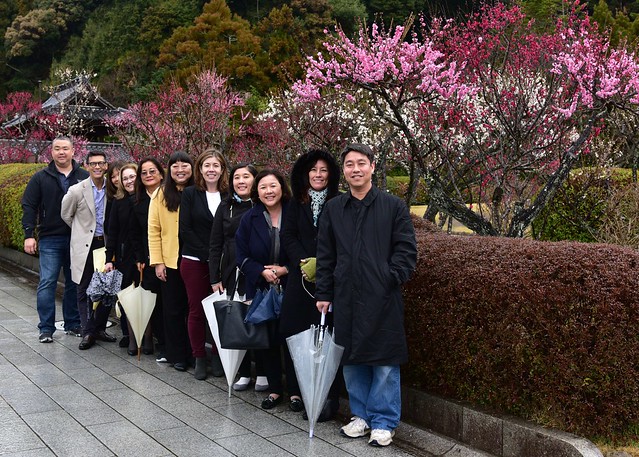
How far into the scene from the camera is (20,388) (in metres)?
5.44

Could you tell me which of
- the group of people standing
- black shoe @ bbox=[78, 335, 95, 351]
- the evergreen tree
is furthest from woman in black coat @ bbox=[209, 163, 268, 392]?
the evergreen tree

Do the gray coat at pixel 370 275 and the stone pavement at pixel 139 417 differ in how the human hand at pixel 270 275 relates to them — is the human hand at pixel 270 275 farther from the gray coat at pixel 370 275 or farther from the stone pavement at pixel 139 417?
the stone pavement at pixel 139 417

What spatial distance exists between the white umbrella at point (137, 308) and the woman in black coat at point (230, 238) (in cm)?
113

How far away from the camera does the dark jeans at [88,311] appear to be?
698 centimetres

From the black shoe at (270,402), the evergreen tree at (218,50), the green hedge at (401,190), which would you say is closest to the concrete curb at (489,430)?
the black shoe at (270,402)

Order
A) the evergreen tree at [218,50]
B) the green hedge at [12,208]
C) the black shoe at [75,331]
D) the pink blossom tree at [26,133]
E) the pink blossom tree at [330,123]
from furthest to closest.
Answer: the pink blossom tree at [26,133]
the evergreen tree at [218,50]
the pink blossom tree at [330,123]
the green hedge at [12,208]
the black shoe at [75,331]

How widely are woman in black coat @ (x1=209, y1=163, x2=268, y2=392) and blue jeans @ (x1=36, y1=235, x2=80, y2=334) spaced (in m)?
2.46

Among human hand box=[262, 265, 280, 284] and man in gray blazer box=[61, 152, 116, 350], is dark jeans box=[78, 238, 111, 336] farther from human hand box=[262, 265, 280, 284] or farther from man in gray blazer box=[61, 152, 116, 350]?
human hand box=[262, 265, 280, 284]

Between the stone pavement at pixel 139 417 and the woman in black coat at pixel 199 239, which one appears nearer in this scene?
the stone pavement at pixel 139 417

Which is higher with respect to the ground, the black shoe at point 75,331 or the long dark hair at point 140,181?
the long dark hair at point 140,181

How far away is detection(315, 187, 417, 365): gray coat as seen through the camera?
13.7 ft

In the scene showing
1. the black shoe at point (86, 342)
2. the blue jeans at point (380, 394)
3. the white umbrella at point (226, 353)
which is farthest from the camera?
the black shoe at point (86, 342)

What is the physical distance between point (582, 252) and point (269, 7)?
38.9 m

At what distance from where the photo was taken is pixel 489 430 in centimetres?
401
